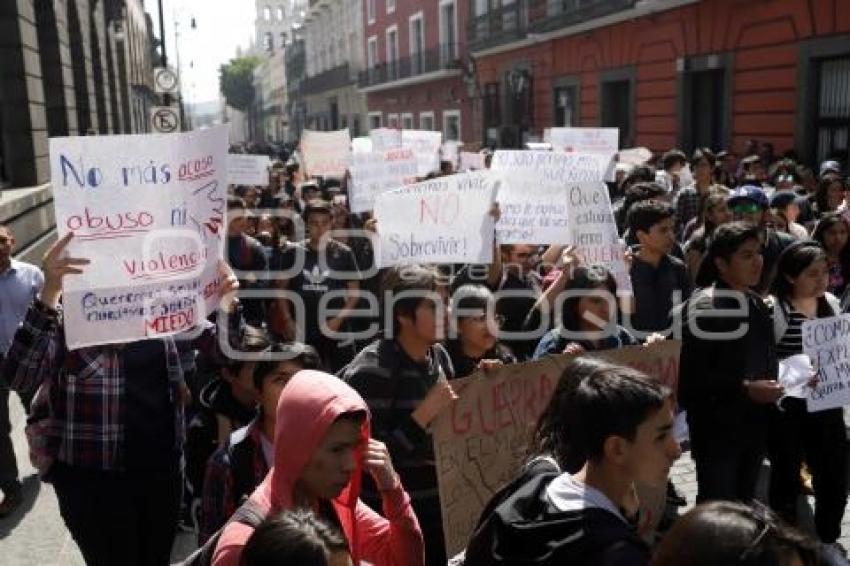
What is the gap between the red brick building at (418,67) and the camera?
33344 millimetres

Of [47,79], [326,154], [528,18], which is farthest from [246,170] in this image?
[528,18]

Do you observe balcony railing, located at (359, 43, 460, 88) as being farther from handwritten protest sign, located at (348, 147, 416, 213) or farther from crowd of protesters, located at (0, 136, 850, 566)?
crowd of protesters, located at (0, 136, 850, 566)

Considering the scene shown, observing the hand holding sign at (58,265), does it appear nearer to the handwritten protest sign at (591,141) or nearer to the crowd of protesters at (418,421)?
the crowd of protesters at (418,421)

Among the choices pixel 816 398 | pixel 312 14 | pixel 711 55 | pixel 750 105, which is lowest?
Answer: pixel 816 398

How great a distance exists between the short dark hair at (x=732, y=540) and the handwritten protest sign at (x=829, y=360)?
2.36 metres

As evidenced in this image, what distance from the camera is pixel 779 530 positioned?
1596 millimetres

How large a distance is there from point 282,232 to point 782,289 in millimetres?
4988

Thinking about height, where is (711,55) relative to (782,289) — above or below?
above

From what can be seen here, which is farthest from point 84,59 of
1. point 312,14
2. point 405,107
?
point 312,14

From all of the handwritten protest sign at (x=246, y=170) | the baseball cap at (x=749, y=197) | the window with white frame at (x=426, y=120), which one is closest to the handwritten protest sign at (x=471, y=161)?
the handwritten protest sign at (x=246, y=170)

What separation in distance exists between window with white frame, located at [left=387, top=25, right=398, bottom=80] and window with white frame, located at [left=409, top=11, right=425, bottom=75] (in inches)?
63.9

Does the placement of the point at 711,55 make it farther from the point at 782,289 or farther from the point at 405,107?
the point at 405,107

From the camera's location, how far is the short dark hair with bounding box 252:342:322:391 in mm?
2889

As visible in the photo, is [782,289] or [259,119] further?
[259,119]
